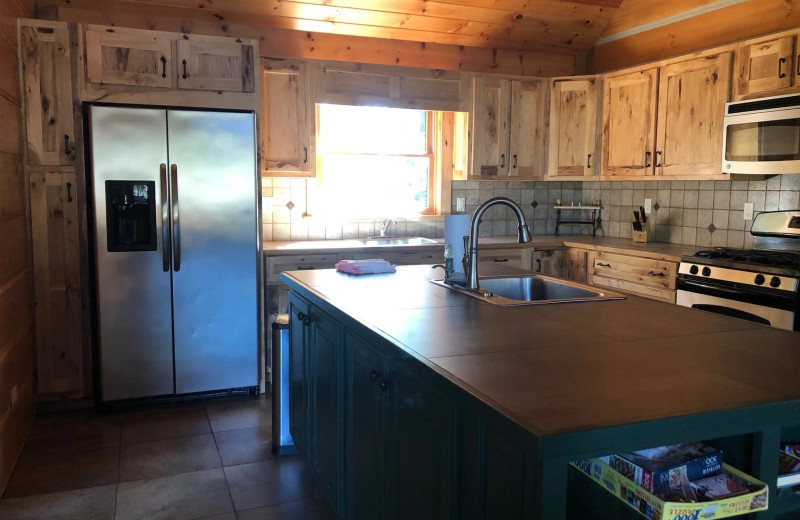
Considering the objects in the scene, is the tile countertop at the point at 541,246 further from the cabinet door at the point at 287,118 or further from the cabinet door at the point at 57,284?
the cabinet door at the point at 57,284

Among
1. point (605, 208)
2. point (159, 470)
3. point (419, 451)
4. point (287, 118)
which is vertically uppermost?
point (287, 118)

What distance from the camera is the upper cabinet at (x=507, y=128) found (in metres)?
4.74

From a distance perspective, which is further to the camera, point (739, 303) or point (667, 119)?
point (667, 119)

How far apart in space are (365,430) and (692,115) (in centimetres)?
310

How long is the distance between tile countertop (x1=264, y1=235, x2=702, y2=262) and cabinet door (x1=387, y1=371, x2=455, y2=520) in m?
2.37

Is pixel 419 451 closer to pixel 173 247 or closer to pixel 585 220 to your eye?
pixel 173 247

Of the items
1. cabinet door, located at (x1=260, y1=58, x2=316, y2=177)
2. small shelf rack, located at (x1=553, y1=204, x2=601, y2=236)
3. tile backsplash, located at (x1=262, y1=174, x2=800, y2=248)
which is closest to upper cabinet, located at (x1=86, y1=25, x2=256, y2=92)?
cabinet door, located at (x1=260, y1=58, x2=316, y2=177)

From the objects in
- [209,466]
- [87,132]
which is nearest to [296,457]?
[209,466]

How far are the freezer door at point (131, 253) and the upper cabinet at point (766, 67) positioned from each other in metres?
3.32

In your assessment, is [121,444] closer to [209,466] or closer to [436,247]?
[209,466]

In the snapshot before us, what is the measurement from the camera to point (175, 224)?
144 inches

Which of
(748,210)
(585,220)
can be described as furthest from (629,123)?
(585,220)

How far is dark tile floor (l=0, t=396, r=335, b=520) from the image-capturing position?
2.61 m

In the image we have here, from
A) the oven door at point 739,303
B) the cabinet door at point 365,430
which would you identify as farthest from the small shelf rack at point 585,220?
the cabinet door at point 365,430
